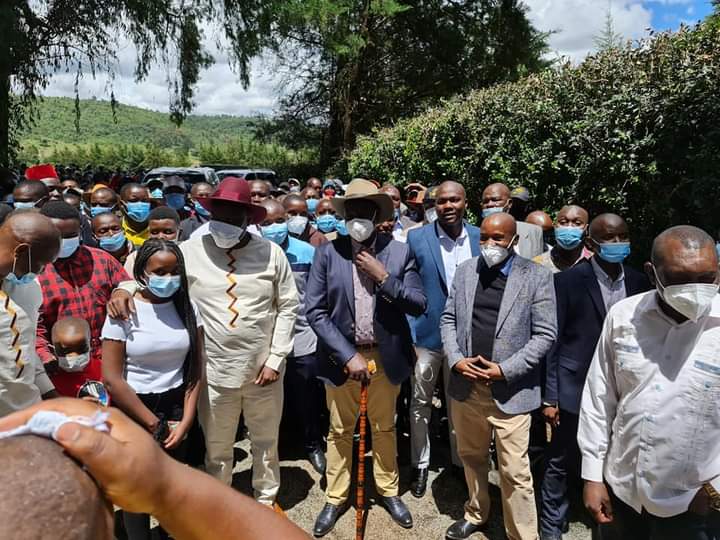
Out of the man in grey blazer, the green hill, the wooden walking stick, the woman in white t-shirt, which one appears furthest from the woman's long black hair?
the green hill

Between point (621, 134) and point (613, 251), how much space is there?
2234mm

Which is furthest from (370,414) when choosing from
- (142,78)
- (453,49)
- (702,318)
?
(453,49)

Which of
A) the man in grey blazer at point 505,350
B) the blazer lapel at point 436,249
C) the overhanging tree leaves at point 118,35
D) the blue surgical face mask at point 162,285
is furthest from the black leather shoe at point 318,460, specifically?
the overhanging tree leaves at point 118,35

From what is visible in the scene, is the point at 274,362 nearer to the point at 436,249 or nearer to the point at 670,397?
the point at 436,249

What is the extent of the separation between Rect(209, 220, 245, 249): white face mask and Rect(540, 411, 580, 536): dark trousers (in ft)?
7.61

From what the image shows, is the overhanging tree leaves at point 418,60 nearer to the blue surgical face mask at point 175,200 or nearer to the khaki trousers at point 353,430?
the blue surgical face mask at point 175,200

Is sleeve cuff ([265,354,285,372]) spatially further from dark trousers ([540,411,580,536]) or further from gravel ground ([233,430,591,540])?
dark trousers ([540,411,580,536])

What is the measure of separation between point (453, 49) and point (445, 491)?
18.6 metres

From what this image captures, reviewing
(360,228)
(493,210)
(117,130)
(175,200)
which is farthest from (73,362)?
(117,130)

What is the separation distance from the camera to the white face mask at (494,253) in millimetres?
3203

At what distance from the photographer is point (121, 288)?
9.86ft

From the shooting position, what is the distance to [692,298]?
6.64 feet

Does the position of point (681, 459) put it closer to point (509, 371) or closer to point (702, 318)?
point (702, 318)

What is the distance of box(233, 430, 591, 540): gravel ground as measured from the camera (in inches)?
138
